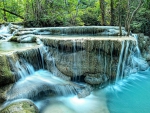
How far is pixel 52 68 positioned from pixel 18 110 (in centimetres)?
280

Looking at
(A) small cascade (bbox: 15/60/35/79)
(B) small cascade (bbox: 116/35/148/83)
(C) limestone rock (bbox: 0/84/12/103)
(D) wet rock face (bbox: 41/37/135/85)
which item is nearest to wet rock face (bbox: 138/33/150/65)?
(B) small cascade (bbox: 116/35/148/83)

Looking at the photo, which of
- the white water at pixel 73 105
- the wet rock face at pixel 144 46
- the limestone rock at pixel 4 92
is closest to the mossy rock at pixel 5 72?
the limestone rock at pixel 4 92

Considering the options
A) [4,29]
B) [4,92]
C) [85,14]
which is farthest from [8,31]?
[4,92]

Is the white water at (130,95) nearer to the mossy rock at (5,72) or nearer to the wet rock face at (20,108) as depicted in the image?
the wet rock face at (20,108)

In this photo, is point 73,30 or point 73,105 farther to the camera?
point 73,30

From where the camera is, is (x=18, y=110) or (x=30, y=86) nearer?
(x=18, y=110)

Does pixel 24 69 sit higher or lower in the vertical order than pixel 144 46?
lower

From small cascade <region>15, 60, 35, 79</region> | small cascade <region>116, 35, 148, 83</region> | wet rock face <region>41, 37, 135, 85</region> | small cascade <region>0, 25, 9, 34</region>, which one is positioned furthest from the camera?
small cascade <region>0, 25, 9, 34</region>

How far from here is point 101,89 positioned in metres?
6.33

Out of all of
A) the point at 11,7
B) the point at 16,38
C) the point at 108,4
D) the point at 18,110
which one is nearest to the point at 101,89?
the point at 18,110

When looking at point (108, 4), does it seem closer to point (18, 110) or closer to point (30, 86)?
point (30, 86)

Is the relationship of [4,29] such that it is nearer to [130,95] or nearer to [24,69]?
[24,69]

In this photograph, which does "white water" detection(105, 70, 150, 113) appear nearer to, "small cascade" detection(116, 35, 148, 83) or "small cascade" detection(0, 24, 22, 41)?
"small cascade" detection(116, 35, 148, 83)

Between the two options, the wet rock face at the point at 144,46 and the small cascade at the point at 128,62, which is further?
the wet rock face at the point at 144,46
